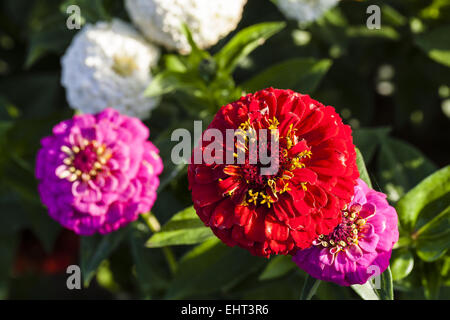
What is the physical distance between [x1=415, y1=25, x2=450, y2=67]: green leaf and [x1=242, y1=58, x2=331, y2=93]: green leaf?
0.27 m

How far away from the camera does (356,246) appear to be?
2.12 ft

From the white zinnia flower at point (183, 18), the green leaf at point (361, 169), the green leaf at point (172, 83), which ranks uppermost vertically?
the white zinnia flower at point (183, 18)

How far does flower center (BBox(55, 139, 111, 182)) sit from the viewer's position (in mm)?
769

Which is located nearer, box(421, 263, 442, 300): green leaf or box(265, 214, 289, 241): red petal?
box(265, 214, 289, 241): red petal

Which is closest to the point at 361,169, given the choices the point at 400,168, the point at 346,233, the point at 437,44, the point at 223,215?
the point at 346,233

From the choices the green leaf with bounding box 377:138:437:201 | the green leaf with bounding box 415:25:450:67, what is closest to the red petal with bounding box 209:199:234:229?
the green leaf with bounding box 377:138:437:201

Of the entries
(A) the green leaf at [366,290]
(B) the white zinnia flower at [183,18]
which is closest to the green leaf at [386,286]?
(A) the green leaf at [366,290]

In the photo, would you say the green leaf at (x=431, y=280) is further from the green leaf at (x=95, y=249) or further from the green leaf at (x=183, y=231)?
the green leaf at (x=95, y=249)

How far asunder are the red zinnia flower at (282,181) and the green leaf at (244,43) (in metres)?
0.25

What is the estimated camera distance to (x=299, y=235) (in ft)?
1.94

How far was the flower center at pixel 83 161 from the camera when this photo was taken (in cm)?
77

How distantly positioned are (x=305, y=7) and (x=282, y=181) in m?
0.50

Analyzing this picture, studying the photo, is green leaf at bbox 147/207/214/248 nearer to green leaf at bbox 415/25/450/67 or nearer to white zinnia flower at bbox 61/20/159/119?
white zinnia flower at bbox 61/20/159/119
